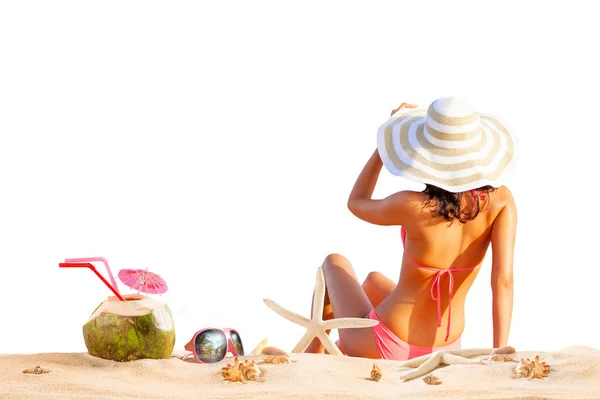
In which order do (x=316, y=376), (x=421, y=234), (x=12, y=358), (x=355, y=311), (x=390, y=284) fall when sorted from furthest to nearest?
(x=390, y=284), (x=355, y=311), (x=421, y=234), (x=12, y=358), (x=316, y=376)

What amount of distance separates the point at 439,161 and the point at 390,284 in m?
1.14

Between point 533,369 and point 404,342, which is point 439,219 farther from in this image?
point 533,369

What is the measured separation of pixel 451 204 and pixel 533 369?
1332mm

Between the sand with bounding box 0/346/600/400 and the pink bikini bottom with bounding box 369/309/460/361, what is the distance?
82 cm

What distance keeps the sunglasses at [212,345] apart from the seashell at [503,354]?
4.19 feet

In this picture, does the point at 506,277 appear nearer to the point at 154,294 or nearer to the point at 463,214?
the point at 463,214

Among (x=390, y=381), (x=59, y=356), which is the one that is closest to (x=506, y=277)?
(x=390, y=381)

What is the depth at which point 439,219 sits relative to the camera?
16.9 feet

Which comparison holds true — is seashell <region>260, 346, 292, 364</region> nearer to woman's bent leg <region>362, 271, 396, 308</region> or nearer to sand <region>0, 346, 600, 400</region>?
sand <region>0, 346, 600, 400</region>

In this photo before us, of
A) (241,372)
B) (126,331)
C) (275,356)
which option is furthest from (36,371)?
(275,356)

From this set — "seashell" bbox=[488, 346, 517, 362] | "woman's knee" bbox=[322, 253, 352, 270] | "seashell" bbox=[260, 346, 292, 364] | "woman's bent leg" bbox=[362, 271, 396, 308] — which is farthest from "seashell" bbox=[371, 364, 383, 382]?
"woman's bent leg" bbox=[362, 271, 396, 308]

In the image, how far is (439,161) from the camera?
203 inches

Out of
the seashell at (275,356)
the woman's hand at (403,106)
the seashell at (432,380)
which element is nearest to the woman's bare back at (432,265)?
the woman's hand at (403,106)

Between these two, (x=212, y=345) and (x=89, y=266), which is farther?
(x=212, y=345)
